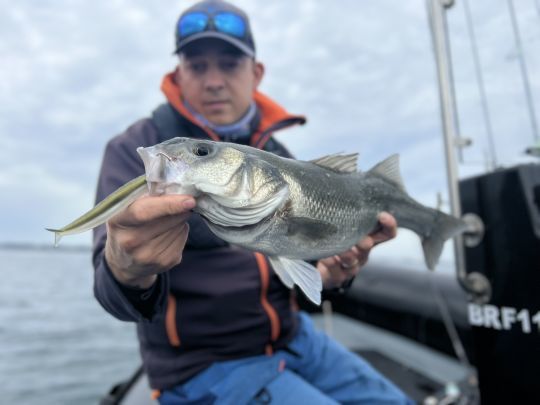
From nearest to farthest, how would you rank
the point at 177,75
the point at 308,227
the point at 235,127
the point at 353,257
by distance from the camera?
the point at 308,227 → the point at 353,257 → the point at 235,127 → the point at 177,75

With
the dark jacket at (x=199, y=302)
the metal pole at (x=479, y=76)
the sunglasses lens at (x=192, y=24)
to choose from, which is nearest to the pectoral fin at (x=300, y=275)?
the dark jacket at (x=199, y=302)

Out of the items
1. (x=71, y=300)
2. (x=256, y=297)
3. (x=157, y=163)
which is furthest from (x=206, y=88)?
(x=71, y=300)

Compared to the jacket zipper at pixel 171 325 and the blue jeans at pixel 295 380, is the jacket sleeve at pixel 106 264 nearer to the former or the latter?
the jacket zipper at pixel 171 325

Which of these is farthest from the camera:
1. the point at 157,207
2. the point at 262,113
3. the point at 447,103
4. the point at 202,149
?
the point at 447,103

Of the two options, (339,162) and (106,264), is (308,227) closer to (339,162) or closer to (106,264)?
(339,162)

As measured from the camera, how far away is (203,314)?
263 cm

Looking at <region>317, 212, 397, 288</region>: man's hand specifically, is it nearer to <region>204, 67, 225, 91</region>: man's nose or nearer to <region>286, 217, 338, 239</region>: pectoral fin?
<region>286, 217, 338, 239</region>: pectoral fin

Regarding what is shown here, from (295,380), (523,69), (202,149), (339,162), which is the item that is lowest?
(295,380)

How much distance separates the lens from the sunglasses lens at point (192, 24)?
2887 millimetres

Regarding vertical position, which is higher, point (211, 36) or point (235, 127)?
point (211, 36)

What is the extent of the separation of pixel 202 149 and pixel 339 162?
0.91 metres

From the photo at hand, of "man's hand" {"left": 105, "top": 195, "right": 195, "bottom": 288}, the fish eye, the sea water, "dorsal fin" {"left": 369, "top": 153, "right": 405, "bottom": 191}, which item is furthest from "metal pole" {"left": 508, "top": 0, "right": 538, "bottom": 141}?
the sea water

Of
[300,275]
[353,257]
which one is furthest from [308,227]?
[353,257]

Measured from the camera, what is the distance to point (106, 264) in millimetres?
1937
